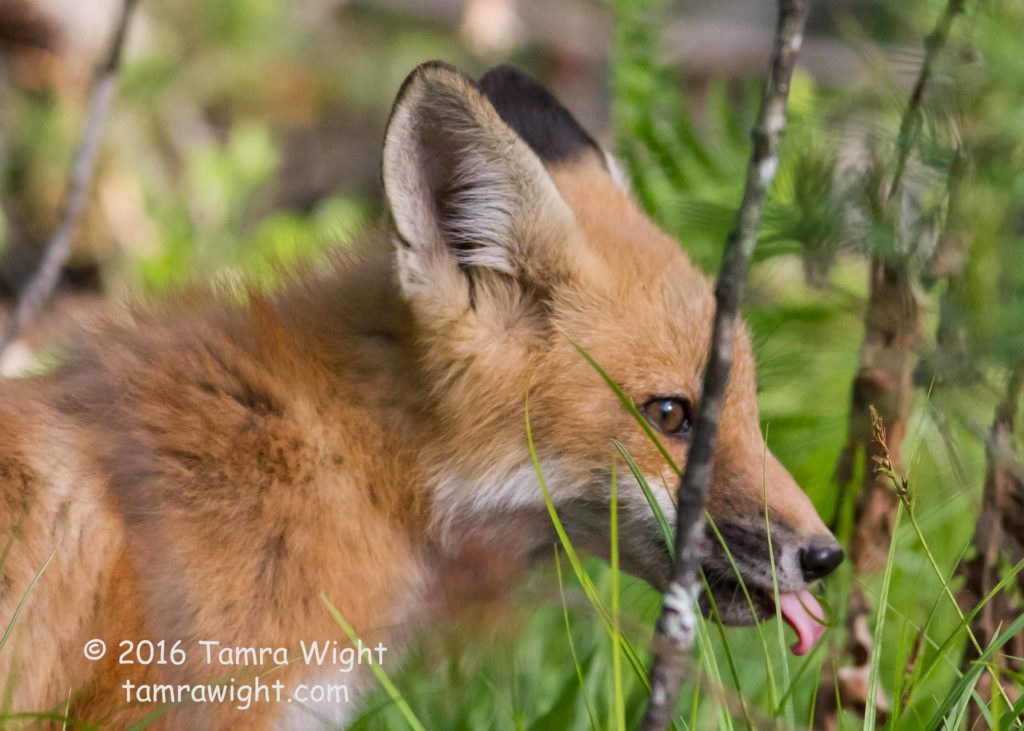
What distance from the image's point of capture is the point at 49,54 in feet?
25.6

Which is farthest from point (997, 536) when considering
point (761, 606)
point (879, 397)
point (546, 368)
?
point (546, 368)

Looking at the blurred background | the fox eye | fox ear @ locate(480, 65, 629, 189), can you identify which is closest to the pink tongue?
the blurred background

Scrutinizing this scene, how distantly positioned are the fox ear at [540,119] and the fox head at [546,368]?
0.67 metres

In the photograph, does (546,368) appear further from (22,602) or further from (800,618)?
(22,602)

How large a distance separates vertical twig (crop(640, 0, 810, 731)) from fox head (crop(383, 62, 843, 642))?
77 centimetres

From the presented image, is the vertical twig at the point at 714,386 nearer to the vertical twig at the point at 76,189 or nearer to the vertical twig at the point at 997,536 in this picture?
the vertical twig at the point at 997,536

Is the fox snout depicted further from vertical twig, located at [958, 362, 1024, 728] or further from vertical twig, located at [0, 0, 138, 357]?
vertical twig, located at [0, 0, 138, 357]

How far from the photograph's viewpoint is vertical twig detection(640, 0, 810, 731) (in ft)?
6.69

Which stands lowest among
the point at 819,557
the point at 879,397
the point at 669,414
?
the point at 819,557

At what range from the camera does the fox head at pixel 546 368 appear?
2.90m

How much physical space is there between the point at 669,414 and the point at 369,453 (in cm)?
79

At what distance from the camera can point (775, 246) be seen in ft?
11.7

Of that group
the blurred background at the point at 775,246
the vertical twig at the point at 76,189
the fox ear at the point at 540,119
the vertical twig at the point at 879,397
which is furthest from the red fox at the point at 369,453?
the vertical twig at the point at 76,189

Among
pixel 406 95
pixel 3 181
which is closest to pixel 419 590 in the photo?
pixel 406 95
